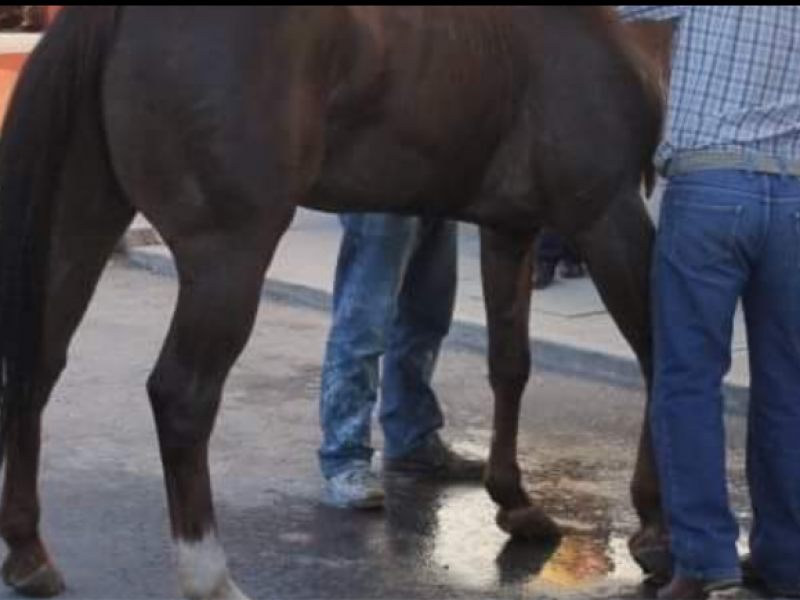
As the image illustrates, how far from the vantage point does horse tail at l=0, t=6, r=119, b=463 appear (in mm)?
4285

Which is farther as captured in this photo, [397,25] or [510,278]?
[510,278]

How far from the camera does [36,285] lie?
4.34 meters

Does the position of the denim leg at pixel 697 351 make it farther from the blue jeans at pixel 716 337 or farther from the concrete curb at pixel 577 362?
the concrete curb at pixel 577 362

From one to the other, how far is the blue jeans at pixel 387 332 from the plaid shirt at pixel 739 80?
1.42 m

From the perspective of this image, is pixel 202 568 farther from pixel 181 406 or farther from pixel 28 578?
pixel 28 578

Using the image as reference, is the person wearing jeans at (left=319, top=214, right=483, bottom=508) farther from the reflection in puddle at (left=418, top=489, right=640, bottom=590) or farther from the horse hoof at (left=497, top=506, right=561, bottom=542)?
the horse hoof at (left=497, top=506, right=561, bottom=542)

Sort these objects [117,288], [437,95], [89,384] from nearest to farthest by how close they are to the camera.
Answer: [437,95]
[89,384]
[117,288]

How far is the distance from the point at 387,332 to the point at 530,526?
2.85 ft

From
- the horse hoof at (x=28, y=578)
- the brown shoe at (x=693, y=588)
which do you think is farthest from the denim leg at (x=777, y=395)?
the horse hoof at (x=28, y=578)

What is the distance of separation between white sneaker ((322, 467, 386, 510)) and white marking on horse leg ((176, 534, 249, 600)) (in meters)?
1.19

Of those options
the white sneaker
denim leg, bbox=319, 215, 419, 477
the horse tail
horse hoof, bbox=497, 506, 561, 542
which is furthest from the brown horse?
the white sneaker

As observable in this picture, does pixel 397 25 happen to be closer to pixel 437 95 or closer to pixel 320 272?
pixel 437 95

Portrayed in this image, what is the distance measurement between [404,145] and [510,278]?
987 millimetres

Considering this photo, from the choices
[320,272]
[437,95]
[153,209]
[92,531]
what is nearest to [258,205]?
[153,209]
